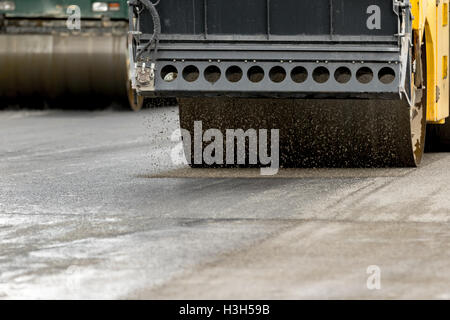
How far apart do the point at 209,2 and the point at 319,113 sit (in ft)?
4.51

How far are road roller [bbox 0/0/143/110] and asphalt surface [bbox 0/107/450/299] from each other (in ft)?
24.1

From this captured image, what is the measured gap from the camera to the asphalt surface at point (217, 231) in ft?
17.7

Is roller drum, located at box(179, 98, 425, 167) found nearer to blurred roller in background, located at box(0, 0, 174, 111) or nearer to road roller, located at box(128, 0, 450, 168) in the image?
road roller, located at box(128, 0, 450, 168)

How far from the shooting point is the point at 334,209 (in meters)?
7.75

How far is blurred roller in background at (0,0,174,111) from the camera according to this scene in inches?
741

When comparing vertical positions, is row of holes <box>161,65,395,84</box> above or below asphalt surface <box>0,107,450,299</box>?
above

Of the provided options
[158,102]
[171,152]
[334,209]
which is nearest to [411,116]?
[334,209]

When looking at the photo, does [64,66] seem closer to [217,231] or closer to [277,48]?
[277,48]

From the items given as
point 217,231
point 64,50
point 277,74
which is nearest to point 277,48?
point 277,74

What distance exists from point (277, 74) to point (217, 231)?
2366mm

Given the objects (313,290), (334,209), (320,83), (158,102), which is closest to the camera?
(313,290)

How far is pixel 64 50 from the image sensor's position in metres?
18.9

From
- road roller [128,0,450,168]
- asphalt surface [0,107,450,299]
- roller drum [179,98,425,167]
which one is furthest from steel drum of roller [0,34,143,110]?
road roller [128,0,450,168]
